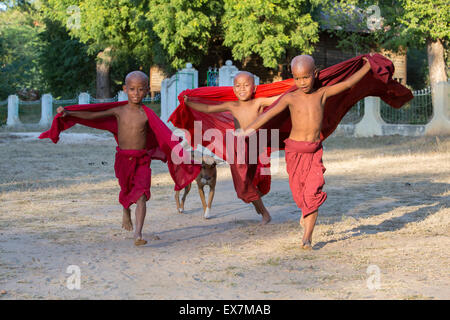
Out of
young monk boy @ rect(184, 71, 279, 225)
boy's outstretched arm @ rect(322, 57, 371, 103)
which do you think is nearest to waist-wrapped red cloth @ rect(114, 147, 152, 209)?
young monk boy @ rect(184, 71, 279, 225)

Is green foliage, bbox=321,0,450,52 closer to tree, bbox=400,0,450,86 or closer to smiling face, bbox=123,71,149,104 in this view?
tree, bbox=400,0,450,86

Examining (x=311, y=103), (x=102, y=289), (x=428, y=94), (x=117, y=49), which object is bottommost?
(x=102, y=289)

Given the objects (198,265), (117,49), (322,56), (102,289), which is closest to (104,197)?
(198,265)

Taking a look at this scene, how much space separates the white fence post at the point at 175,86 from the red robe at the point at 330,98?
51.7 feet

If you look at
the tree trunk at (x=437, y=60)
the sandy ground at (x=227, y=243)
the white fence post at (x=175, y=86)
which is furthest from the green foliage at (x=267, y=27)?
the sandy ground at (x=227, y=243)

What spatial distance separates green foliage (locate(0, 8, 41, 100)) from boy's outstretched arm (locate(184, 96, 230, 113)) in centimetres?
3118

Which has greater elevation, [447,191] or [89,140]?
[89,140]

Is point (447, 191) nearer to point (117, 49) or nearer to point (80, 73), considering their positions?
point (117, 49)

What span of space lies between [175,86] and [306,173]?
721 inches

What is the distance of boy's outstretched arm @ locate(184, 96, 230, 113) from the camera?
22.7 ft

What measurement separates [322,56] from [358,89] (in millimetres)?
25872

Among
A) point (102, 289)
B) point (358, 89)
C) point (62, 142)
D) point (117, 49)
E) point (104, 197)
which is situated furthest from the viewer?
point (117, 49)

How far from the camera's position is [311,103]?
5871mm

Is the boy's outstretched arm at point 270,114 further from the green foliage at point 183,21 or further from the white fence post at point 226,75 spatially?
the green foliage at point 183,21
